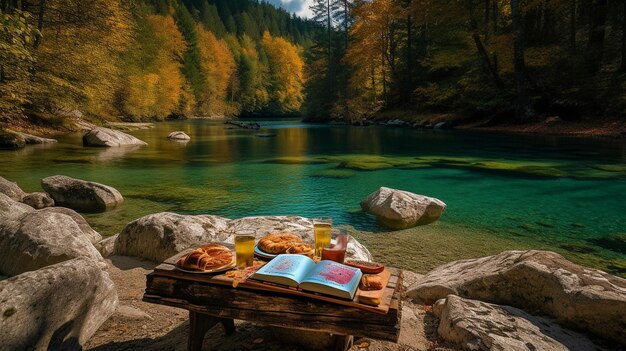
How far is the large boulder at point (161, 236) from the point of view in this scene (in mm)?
6121

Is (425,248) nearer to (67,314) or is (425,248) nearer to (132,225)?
(132,225)

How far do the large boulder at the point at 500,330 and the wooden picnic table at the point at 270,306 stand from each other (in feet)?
2.79

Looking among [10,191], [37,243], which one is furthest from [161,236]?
[10,191]

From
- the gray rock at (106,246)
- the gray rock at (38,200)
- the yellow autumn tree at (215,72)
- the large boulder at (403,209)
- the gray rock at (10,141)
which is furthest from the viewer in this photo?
the yellow autumn tree at (215,72)

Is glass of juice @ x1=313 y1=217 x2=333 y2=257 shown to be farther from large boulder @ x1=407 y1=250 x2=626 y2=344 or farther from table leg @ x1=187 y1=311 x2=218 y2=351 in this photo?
large boulder @ x1=407 y1=250 x2=626 y2=344

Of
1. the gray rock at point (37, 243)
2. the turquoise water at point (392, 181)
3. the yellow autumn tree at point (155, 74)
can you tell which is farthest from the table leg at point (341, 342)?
the yellow autumn tree at point (155, 74)

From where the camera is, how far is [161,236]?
617cm

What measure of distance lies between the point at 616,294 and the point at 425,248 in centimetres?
393

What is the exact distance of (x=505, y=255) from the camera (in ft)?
15.1

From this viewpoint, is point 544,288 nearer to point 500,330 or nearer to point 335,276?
point 500,330

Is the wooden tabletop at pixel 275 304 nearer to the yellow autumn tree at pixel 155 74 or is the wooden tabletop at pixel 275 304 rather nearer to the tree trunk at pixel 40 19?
the tree trunk at pixel 40 19

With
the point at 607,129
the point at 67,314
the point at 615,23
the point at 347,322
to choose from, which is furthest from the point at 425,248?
the point at 615,23

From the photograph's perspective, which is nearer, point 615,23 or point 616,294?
point 616,294

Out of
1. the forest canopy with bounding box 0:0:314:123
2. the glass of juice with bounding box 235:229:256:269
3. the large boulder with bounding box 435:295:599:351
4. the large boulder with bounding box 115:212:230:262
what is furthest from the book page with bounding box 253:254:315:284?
the forest canopy with bounding box 0:0:314:123
